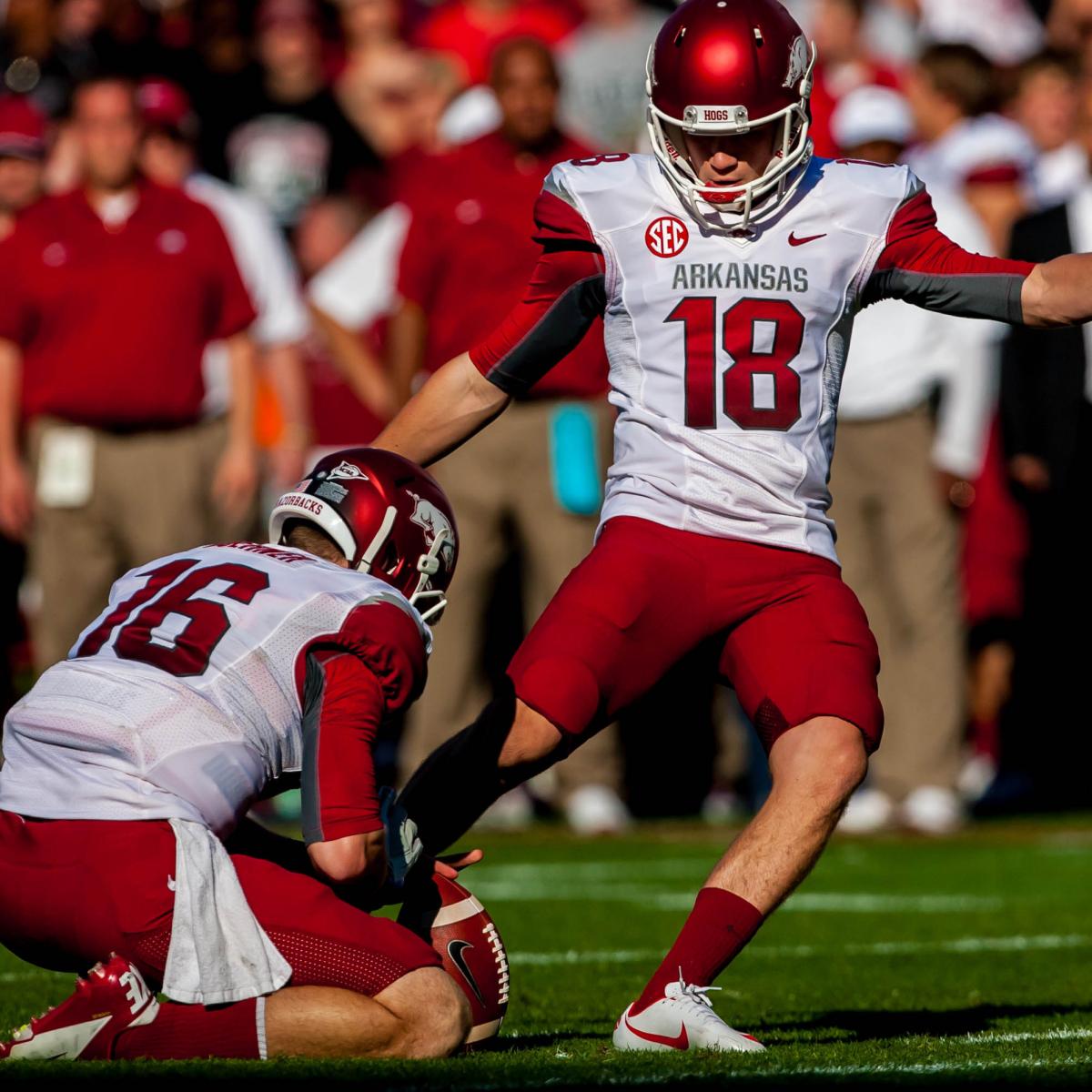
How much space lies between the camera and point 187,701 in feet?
13.2

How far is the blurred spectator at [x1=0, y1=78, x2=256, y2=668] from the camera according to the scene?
8625 mm

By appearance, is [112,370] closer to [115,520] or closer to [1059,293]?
[115,520]

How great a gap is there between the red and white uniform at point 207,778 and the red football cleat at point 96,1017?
0.16 feet

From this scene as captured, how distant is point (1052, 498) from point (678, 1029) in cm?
590

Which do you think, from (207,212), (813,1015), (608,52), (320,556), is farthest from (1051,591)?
(320,556)

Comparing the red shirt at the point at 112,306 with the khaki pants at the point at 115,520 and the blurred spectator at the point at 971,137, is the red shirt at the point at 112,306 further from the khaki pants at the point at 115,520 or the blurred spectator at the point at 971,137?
the blurred spectator at the point at 971,137

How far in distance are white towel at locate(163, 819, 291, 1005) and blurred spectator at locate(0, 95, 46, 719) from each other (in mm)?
5905

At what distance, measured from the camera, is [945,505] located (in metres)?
9.33

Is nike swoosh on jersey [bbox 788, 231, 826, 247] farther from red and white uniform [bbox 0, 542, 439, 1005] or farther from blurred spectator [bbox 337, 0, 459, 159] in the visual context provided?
blurred spectator [bbox 337, 0, 459, 159]

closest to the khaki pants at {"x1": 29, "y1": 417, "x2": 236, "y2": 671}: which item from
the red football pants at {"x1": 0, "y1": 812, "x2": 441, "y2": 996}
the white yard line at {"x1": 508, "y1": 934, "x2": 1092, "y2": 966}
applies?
the white yard line at {"x1": 508, "y1": 934, "x2": 1092, "y2": 966}

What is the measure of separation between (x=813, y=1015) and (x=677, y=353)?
1.49m

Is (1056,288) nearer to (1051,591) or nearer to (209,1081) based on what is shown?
(209,1081)

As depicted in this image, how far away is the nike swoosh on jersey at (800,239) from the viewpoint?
4656 mm

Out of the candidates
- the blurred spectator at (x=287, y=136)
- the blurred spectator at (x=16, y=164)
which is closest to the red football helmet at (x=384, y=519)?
the blurred spectator at (x=16, y=164)
